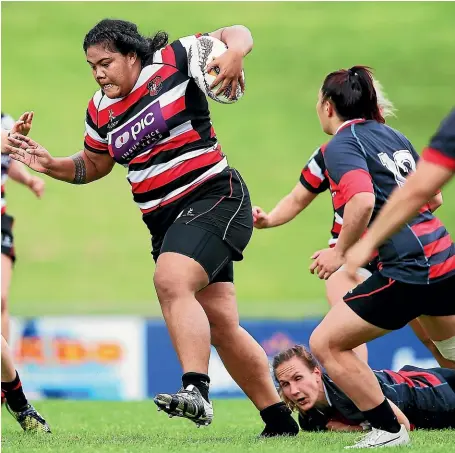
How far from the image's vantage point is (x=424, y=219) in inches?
185

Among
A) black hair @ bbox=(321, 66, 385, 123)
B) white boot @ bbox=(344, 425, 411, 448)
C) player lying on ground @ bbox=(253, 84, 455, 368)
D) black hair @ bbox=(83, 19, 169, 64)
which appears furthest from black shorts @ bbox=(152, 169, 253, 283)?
player lying on ground @ bbox=(253, 84, 455, 368)

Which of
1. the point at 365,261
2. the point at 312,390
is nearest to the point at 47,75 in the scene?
the point at 312,390

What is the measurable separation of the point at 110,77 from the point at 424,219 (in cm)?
163

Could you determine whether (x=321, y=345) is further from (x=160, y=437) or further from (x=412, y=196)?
(x=412, y=196)

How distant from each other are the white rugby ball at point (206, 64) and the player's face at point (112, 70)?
302 millimetres

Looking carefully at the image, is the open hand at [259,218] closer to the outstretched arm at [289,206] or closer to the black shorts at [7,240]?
the outstretched arm at [289,206]

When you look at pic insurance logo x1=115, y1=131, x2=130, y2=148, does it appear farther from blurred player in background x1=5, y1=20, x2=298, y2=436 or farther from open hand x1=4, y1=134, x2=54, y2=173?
open hand x1=4, y1=134, x2=54, y2=173

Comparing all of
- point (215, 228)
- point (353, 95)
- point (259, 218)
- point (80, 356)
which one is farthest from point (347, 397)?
point (80, 356)

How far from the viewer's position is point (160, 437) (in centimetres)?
530

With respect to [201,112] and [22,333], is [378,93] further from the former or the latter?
[22,333]

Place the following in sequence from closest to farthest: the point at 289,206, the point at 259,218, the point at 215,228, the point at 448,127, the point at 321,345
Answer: the point at 448,127 → the point at 321,345 → the point at 215,228 → the point at 259,218 → the point at 289,206

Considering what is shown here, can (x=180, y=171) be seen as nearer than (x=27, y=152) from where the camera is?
Yes

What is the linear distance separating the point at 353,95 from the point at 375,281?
0.97 m

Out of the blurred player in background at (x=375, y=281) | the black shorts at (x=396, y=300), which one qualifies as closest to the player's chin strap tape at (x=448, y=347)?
the blurred player in background at (x=375, y=281)
